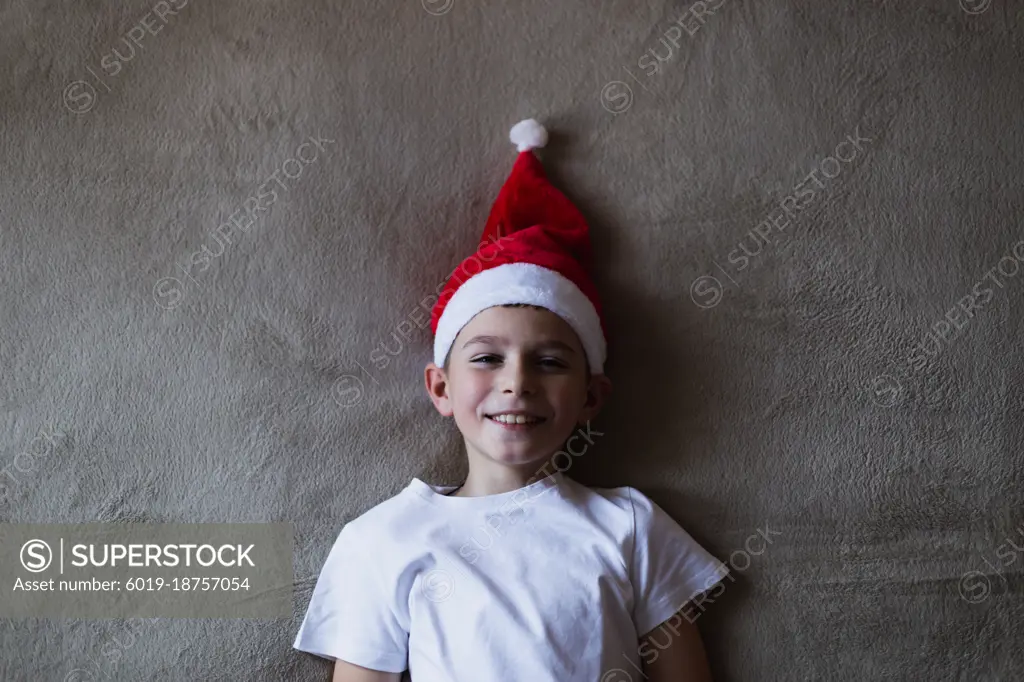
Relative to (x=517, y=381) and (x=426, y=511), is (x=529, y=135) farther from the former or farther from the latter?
(x=426, y=511)

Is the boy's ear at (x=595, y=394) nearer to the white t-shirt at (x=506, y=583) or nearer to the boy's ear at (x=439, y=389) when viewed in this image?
the white t-shirt at (x=506, y=583)

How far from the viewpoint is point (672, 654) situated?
122 centimetres

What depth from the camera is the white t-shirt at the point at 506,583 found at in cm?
114

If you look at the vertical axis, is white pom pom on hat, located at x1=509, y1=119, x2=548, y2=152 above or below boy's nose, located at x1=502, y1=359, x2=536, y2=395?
above

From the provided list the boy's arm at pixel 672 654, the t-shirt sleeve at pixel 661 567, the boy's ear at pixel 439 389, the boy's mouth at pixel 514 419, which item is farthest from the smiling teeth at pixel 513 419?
the boy's arm at pixel 672 654

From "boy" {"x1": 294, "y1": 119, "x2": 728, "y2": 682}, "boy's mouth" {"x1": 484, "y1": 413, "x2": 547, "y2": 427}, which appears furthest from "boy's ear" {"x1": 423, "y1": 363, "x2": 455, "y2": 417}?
"boy's mouth" {"x1": 484, "y1": 413, "x2": 547, "y2": 427}

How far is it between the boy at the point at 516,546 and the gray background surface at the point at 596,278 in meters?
0.07

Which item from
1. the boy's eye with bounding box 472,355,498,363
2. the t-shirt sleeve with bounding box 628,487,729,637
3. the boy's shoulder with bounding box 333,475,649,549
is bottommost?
the t-shirt sleeve with bounding box 628,487,729,637

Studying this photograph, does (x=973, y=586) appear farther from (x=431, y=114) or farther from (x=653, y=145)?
(x=431, y=114)

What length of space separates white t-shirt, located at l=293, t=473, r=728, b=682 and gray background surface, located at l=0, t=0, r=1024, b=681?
67 mm

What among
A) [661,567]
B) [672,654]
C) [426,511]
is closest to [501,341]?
[426,511]

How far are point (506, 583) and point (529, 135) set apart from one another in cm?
71

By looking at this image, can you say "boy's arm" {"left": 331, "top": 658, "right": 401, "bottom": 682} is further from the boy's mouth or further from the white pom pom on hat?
the white pom pom on hat

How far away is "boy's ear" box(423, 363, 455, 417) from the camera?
1.28 metres
